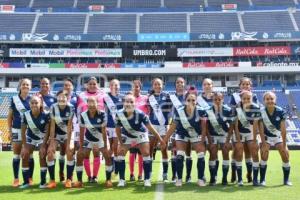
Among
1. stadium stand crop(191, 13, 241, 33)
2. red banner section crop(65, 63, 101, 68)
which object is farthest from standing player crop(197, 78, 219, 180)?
stadium stand crop(191, 13, 241, 33)

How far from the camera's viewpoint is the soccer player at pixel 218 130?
8.43 m

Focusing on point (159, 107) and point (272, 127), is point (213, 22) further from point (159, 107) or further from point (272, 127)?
point (272, 127)

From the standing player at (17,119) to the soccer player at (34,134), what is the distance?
19cm

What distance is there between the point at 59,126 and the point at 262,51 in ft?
126

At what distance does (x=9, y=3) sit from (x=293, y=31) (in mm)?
31082

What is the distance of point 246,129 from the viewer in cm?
853

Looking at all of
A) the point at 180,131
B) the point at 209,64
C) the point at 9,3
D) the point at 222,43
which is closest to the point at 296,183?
the point at 180,131

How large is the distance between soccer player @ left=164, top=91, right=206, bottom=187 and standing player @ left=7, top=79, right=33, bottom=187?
2734 millimetres

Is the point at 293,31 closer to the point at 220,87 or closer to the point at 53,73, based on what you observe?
the point at 220,87

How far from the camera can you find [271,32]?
44.5m

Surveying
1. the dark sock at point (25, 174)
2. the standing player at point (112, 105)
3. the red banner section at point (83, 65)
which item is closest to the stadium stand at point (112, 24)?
the red banner section at point (83, 65)

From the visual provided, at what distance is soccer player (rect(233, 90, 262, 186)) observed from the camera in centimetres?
836

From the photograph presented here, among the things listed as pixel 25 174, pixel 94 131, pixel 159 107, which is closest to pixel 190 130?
pixel 159 107

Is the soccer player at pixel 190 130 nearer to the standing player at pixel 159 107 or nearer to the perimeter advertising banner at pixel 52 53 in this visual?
the standing player at pixel 159 107
